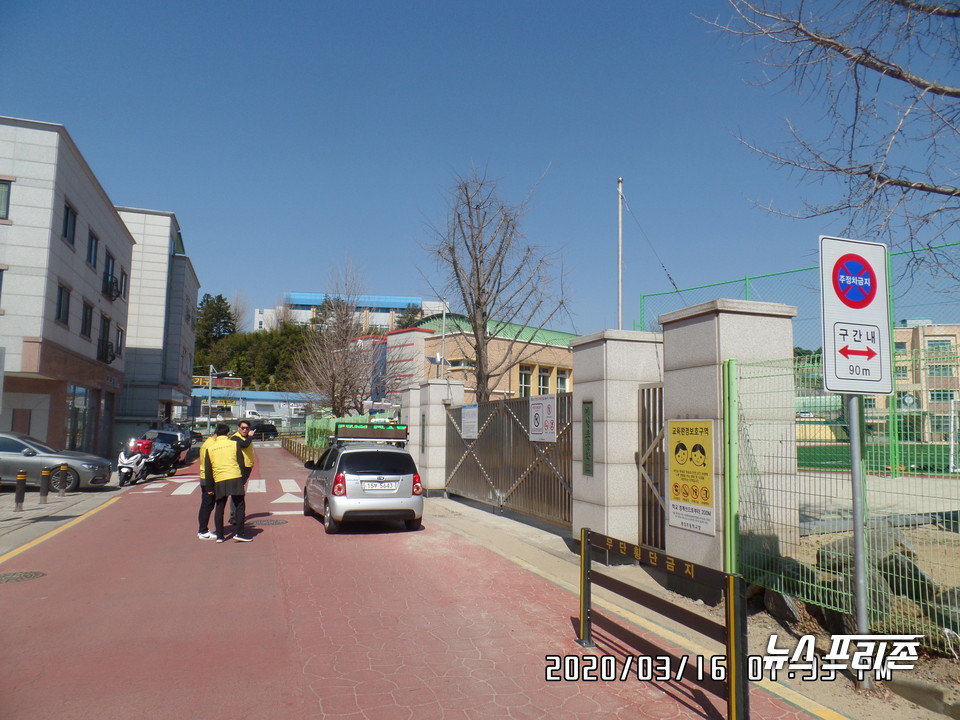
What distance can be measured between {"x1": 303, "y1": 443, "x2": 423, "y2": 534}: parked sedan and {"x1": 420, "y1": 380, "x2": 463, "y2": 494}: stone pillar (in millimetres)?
5207

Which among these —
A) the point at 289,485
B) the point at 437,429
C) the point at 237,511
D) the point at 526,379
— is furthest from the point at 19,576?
the point at 526,379

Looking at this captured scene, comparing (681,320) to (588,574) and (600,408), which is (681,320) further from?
(588,574)

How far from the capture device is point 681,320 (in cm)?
729

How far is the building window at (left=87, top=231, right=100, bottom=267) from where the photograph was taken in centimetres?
2958

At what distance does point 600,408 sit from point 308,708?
5353mm

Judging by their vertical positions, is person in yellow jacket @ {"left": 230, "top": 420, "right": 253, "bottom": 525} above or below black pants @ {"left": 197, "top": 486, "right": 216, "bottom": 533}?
above

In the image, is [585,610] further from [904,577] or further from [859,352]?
[859,352]

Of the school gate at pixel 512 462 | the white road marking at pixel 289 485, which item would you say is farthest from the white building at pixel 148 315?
the school gate at pixel 512 462

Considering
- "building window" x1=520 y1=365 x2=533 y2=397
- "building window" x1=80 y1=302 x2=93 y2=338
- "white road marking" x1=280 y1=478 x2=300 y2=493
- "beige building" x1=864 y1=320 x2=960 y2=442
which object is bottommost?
"white road marking" x1=280 y1=478 x2=300 y2=493

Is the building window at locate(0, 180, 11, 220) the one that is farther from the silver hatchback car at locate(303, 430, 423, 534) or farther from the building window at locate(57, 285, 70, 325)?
the silver hatchback car at locate(303, 430, 423, 534)

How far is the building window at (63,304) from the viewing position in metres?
25.7

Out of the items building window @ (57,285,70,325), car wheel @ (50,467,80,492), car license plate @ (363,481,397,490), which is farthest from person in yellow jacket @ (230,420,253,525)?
building window @ (57,285,70,325)

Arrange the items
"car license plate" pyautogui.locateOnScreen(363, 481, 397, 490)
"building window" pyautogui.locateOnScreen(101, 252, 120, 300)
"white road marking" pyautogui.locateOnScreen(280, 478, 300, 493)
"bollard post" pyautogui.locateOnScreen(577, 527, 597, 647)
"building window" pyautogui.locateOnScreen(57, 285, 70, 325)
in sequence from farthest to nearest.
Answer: "building window" pyautogui.locateOnScreen(101, 252, 120, 300) < "building window" pyautogui.locateOnScreen(57, 285, 70, 325) < "white road marking" pyautogui.locateOnScreen(280, 478, 300, 493) < "car license plate" pyautogui.locateOnScreen(363, 481, 397, 490) < "bollard post" pyautogui.locateOnScreen(577, 527, 597, 647)

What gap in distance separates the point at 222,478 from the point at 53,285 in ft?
61.8
